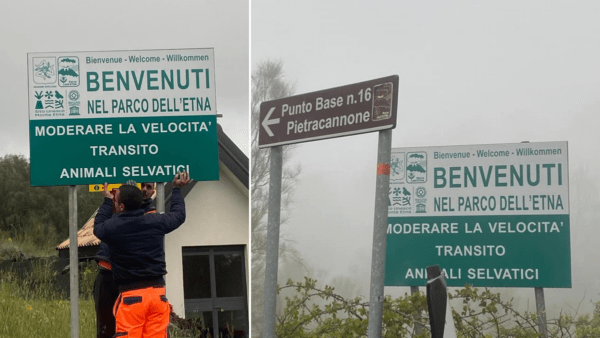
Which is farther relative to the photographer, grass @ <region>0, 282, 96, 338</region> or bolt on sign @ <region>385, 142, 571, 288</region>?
grass @ <region>0, 282, 96, 338</region>

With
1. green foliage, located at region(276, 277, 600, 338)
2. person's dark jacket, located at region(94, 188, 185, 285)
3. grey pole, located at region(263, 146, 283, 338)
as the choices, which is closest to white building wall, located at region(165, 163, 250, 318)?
green foliage, located at region(276, 277, 600, 338)

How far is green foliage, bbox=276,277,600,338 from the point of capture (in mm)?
8992

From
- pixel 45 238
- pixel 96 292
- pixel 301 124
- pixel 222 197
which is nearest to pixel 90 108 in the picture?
pixel 96 292

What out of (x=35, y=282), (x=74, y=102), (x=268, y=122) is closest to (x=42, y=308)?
(x=35, y=282)

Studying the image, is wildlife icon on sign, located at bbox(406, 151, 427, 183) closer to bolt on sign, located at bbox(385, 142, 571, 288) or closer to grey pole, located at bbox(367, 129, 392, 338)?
bolt on sign, located at bbox(385, 142, 571, 288)

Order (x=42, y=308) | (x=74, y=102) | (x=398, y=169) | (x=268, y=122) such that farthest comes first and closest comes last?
(x=42, y=308), (x=398, y=169), (x=74, y=102), (x=268, y=122)

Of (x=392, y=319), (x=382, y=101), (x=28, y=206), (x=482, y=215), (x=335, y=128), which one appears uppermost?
(x=382, y=101)

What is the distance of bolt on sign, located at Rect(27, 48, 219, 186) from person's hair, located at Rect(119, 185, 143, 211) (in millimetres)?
1841

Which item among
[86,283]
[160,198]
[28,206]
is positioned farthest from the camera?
[28,206]

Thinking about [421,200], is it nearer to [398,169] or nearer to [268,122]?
[398,169]

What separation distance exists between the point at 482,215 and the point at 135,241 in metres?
5.60

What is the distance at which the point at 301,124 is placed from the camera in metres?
5.56

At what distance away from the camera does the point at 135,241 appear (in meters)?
6.42

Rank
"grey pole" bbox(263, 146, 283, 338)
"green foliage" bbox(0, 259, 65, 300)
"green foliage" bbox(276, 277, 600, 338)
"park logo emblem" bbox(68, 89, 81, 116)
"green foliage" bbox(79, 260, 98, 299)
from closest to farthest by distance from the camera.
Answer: "grey pole" bbox(263, 146, 283, 338)
"park logo emblem" bbox(68, 89, 81, 116)
"green foliage" bbox(276, 277, 600, 338)
"green foliage" bbox(0, 259, 65, 300)
"green foliage" bbox(79, 260, 98, 299)
